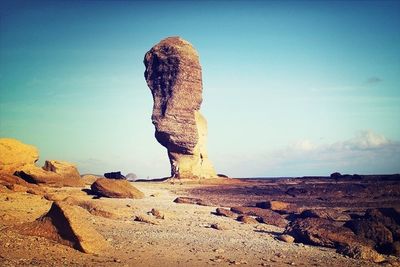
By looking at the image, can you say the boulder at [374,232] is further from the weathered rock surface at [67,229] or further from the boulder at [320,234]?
the weathered rock surface at [67,229]

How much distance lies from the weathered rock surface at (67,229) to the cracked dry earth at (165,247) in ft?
0.66

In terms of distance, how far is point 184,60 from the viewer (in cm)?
4994

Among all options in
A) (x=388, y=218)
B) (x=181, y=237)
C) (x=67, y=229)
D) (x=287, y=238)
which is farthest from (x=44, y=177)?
(x=388, y=218)

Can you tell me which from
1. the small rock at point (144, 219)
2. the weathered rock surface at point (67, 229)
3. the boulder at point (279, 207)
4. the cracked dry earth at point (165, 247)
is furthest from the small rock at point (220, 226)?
the boulder at point (279, 207)

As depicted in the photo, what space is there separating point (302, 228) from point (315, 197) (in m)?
17.6

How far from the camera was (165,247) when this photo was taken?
994cm

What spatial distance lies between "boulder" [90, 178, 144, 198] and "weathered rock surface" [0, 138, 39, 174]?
21.2ft

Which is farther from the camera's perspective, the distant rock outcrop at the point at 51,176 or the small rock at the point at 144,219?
the distant rock outcrop at the point at 51,176

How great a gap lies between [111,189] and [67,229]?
38.5 feet

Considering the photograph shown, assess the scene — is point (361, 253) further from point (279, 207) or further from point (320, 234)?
point (279, 207)

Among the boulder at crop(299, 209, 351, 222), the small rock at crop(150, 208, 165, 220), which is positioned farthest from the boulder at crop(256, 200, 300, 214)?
the small rock at crop(150, 208, 165, 220)

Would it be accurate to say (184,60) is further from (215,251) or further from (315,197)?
(215,251)

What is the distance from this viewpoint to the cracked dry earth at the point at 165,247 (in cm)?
809

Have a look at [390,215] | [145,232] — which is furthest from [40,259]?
[390,215]
